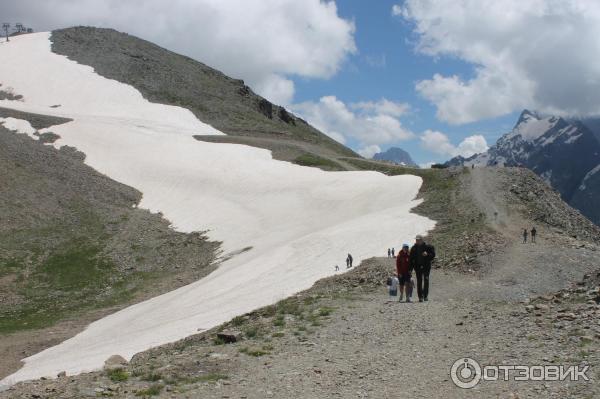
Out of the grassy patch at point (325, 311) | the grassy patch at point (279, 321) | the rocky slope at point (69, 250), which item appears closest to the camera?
the grassy patch at point (279, 321)

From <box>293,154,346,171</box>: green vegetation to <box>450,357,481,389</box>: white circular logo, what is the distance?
162 ft

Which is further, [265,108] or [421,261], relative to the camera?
[265,108]

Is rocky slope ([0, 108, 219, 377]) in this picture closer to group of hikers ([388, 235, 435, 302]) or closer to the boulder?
the boulder

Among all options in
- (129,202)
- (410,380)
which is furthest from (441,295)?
(129,202)

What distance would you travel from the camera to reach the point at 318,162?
2525 inches

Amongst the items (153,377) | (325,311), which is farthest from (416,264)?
(153,377)

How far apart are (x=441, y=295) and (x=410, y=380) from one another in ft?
36.0

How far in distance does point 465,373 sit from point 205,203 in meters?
47.1

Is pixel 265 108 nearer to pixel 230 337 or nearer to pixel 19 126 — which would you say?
pixel 19 126

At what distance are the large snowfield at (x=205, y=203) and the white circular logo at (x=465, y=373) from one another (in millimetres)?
14366

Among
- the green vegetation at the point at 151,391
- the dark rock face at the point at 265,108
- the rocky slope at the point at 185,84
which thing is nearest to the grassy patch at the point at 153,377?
the green vegetation at the point at 151,391

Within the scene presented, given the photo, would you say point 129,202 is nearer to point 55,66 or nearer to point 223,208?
point 223,208

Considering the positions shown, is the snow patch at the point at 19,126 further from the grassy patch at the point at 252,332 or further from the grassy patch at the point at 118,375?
the grassy patch at the point at 118,375

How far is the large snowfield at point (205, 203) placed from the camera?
2752 cm
